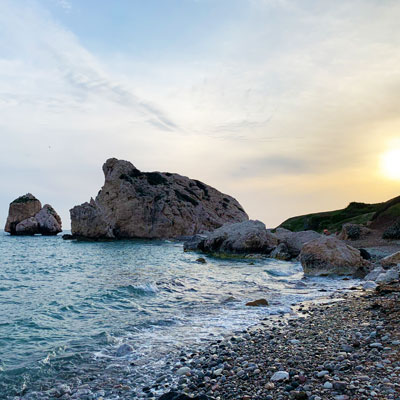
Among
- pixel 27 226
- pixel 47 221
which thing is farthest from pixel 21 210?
pixel 47 221

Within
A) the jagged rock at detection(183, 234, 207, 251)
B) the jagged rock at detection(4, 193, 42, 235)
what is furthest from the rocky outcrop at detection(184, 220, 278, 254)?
the jagged rock at detection(4, 193, 42, 235)

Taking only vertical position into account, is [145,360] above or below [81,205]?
below

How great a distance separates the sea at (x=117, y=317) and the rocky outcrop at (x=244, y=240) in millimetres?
12562

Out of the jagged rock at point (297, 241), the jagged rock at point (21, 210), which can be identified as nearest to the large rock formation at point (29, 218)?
the jagged rock at point (21, 210)

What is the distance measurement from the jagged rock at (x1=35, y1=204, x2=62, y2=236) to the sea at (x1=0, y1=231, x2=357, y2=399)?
76488mm

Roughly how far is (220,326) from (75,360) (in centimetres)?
423

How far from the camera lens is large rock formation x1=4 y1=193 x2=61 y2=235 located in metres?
92.6

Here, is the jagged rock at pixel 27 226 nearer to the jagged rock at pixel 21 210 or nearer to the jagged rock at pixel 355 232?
the jagged rock at pixel 21 210

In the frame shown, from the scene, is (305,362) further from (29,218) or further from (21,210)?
(21,210)

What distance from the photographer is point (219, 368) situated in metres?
6.77

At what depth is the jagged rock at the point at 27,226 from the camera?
92.3 metres

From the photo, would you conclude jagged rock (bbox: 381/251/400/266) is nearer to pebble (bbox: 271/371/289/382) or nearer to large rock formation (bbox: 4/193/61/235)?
pebble (bbox: 271/371/289/382)

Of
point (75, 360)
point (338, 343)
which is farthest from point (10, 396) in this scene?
point (338, 343)

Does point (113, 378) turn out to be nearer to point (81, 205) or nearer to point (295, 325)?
point (295, 325)
